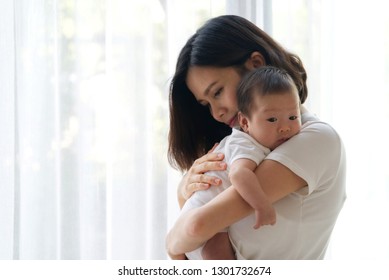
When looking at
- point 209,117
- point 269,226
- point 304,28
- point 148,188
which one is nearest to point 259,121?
point 269,226

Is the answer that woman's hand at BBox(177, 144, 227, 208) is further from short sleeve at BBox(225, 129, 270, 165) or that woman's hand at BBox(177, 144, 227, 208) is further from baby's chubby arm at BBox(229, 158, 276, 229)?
baby's chubby arm at BBox(229, 158, 276, 229)

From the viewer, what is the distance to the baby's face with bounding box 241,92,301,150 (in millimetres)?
1412

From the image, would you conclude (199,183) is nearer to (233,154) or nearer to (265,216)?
(233,154)

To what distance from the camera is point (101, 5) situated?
242 centimetres

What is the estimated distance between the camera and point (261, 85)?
143 centimetres

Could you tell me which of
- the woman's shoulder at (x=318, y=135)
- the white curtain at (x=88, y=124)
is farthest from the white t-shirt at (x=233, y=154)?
the white curtain at (x=88, y=124)

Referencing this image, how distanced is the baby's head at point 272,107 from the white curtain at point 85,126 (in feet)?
3.43

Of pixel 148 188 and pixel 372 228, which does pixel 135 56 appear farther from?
pixel 372 228

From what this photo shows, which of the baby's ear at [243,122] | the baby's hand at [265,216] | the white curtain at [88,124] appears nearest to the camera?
the baby's hand at [265,216]

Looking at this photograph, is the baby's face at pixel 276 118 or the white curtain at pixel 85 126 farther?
the white curtain at pixel 85 126

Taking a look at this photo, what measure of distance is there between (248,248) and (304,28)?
4.85 feet

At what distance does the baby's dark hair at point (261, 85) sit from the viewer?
55.9 inches

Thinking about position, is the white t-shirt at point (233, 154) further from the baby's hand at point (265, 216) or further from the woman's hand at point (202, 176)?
the baby's hand at point (265, 216)

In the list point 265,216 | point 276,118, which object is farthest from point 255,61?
point 265,216
